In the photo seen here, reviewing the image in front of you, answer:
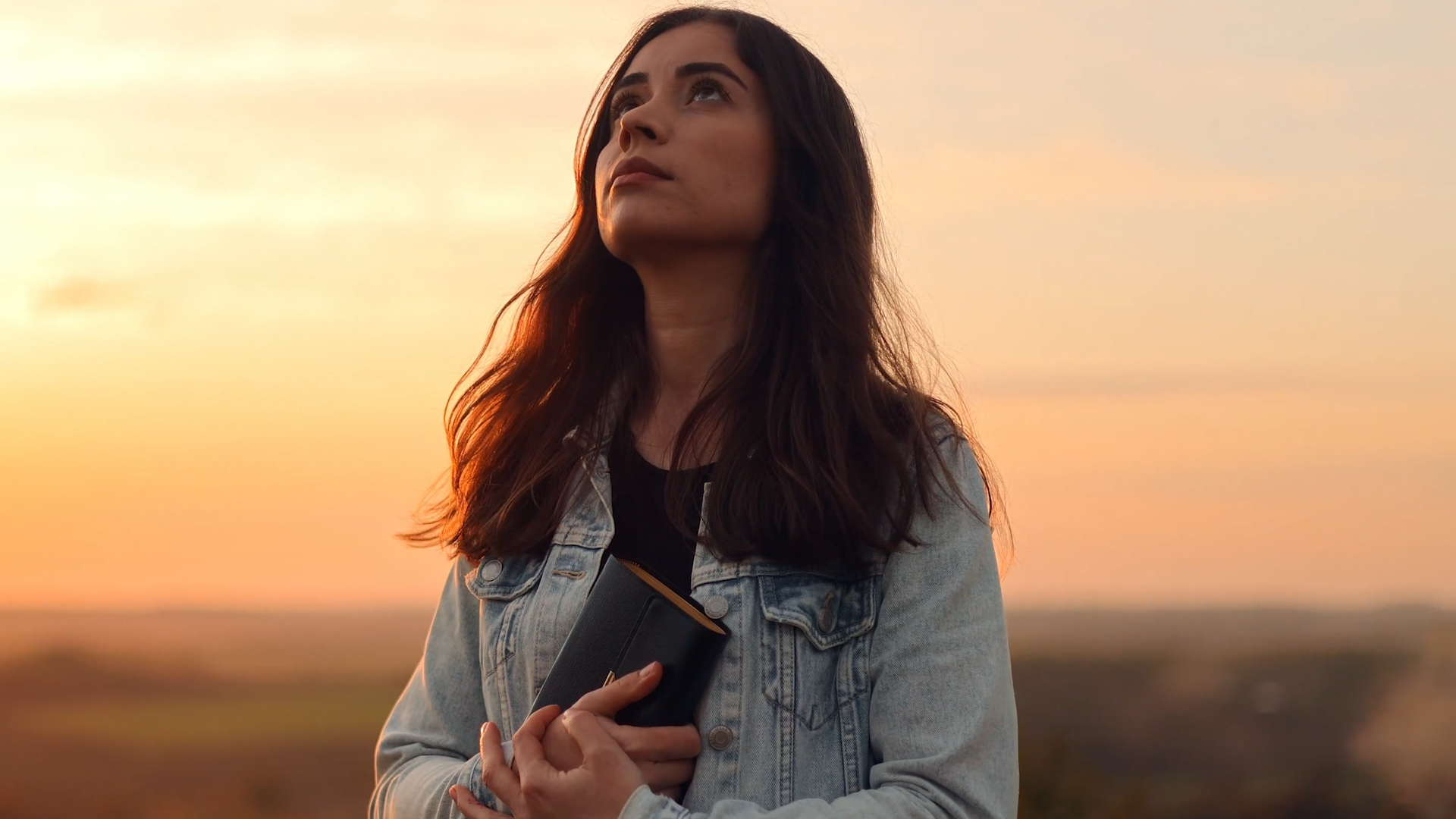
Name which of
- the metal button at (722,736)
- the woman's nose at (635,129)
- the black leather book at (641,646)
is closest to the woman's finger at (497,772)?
the black leather book at (641,646)

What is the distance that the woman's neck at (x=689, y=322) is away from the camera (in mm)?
2791

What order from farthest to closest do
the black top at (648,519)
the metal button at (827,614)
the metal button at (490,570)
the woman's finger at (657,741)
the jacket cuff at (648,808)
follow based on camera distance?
the metal button at (490,570) → the black top at (648,519) → the metal button at (827,614) → the woman's finger at (657,741) → the jacket cuff at (648,808)

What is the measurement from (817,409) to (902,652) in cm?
49

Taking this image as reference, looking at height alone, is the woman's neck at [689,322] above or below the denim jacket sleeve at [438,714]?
above

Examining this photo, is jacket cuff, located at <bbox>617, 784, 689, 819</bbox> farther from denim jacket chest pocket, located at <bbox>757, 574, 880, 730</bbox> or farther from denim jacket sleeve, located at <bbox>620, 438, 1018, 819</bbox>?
denim jacket chest pocket, located at <bbox>757, 574, 880, 730</bbox>

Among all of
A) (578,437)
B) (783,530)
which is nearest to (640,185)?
(578,437)

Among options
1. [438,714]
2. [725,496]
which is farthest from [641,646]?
[438,714]

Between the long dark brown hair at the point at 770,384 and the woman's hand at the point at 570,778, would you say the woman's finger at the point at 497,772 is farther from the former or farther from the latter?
the long dark brown hair at the point at 770,384

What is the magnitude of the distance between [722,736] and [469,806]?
451 mm

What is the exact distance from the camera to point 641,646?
2389mm

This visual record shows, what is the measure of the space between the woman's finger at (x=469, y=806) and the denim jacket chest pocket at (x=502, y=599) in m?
0.26

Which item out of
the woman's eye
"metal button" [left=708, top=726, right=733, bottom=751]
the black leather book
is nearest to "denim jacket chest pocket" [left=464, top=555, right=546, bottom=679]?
the black leather book

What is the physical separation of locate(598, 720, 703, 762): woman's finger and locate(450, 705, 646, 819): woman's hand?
0.02 metres

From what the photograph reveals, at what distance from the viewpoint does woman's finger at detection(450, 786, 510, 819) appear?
2395 millimetres
